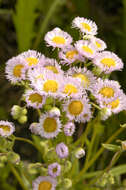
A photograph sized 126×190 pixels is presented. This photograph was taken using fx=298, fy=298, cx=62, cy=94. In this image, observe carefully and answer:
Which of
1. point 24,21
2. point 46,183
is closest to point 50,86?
point 46,183

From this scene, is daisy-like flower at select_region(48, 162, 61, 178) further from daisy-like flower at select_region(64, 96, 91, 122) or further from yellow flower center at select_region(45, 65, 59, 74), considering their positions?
yellow flower center at select_region(45, 65, 59, 74)

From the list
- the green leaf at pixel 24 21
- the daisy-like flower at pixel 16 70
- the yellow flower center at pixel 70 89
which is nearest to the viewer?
the yellow flower center at pixel 70 89

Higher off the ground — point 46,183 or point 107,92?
point 107,92

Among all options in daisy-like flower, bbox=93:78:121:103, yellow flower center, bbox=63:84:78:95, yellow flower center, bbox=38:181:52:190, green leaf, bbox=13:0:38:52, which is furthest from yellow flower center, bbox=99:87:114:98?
green leaf, bbox=13:0:38:52

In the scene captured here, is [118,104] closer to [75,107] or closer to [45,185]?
[75,107]

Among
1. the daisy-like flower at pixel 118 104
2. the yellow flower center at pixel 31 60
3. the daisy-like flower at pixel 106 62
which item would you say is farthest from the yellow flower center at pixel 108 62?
the yellow flower center at pixel 31 60

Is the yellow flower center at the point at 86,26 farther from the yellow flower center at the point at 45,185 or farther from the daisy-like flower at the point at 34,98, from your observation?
the yellow flower center at the point at 45,185
